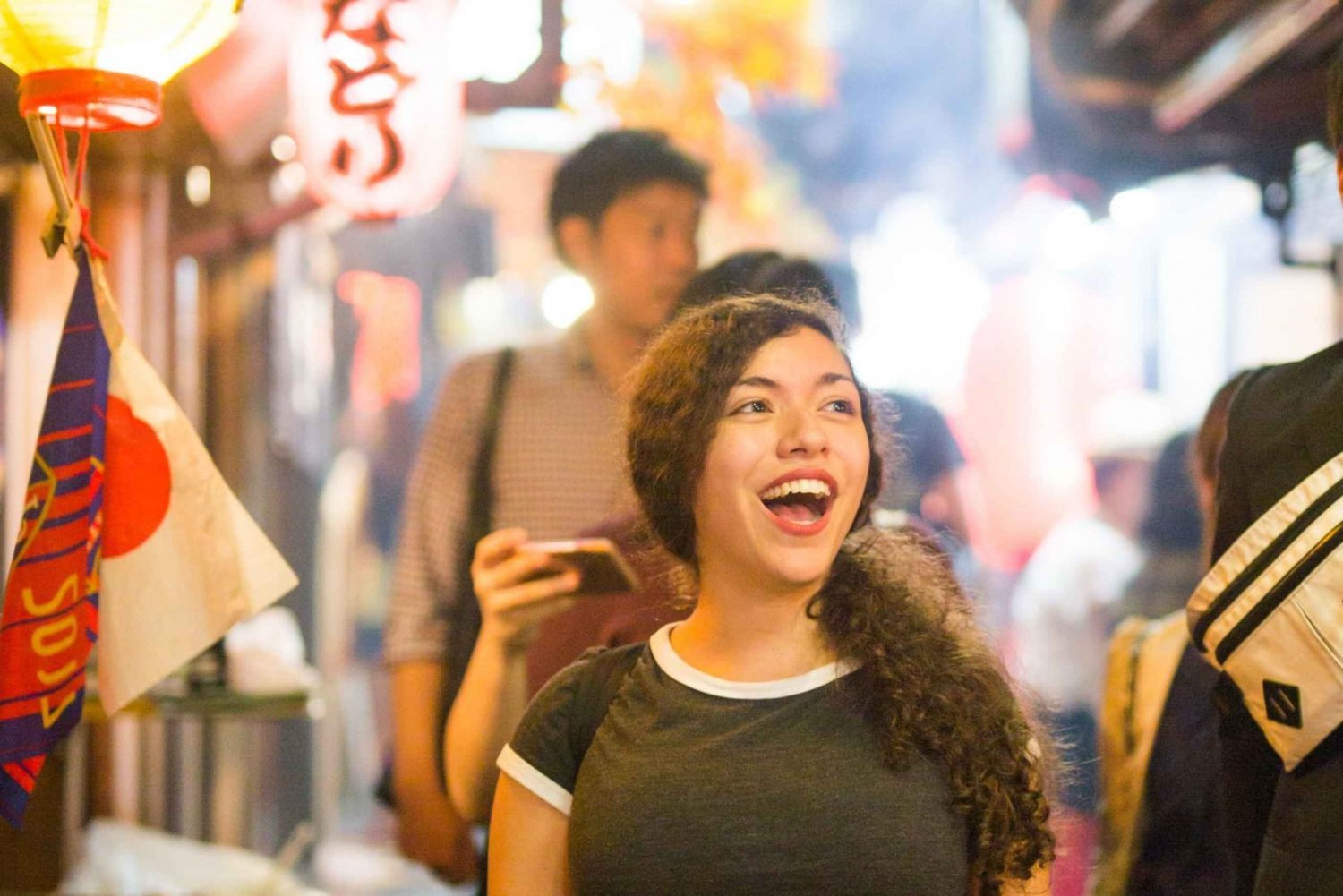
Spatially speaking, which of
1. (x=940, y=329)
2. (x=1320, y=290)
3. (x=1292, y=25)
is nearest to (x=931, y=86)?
(x=940, y=329)

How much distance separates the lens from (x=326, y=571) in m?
12.2

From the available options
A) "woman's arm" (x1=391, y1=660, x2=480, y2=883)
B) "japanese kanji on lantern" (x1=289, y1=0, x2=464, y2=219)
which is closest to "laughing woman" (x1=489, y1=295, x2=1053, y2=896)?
"woman's arm" (x1=391, y1=660, x2=480, y2=883)

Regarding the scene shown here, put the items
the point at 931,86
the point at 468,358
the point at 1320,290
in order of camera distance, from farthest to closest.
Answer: the point at 931,86, the point at 1320,290, the point at 468,358

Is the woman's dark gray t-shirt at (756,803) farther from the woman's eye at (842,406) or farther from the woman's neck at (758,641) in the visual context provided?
the woman's eye at (842,406)

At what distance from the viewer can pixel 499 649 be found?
114 inches

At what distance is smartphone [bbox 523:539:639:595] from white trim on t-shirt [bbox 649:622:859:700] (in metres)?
0.49

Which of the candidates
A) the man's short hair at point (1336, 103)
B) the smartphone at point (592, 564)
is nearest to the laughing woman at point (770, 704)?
the smartphone at point (592, 564)

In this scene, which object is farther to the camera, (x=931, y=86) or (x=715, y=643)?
(x=931, y=86)

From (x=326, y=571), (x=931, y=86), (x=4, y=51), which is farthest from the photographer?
(x=931, y=86)

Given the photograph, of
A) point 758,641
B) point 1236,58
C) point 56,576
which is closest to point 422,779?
point 56,576

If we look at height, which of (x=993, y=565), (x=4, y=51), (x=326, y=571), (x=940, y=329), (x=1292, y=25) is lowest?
(x=326, y=571)

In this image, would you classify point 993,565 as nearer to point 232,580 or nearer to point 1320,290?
point 1320,290

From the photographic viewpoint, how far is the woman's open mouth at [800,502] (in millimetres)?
2297

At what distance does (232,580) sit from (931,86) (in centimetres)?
1766
